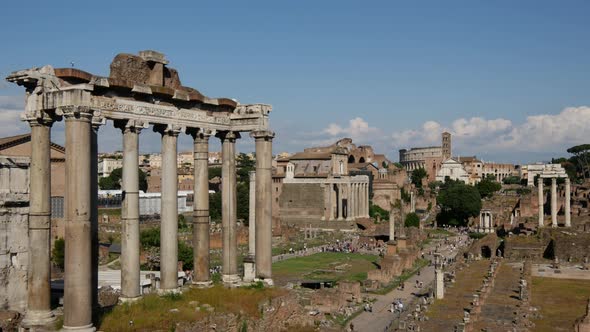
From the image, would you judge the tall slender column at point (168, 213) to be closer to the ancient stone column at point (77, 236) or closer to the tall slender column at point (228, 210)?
the tall slender column at point (228, 210)

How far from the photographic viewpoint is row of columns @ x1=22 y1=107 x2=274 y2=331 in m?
13.4

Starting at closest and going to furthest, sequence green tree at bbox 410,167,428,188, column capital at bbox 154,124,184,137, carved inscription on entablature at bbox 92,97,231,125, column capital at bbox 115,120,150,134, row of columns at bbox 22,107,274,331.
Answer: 1. row of columns at bbox 22,107,274,331
2. carved inscription on entablature at bbox 92,97,231,125
3. column capital at bbox 115,120,150,134
4. column capital at bbox 154,124,184,137
5. green tree at bbox 410,167,428,188

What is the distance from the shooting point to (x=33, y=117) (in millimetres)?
14430

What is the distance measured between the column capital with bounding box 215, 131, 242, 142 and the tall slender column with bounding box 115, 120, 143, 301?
413 centimetres

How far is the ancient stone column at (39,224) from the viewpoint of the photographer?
14633 millimetres

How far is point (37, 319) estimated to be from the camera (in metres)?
14.5

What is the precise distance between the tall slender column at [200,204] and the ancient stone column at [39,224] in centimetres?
489

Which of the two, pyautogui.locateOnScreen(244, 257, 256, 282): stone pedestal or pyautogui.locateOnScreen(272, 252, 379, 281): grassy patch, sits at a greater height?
pyautogui.locateOnScreen(244, 257, 256, 282): stone pedestal

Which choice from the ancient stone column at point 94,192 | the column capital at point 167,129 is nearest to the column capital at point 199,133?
the column capital at point 167,129

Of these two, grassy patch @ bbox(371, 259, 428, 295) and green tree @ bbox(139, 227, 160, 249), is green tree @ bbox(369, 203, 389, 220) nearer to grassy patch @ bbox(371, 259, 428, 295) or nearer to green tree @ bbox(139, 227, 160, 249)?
grassy patch @ bbox(371, 259, 428, 295)

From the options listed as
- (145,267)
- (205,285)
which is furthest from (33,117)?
(145,267)

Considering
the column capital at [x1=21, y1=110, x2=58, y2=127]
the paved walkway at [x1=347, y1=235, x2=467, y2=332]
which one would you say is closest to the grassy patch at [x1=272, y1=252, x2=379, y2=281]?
the paved walkway at [x1=347, y1=235, x2=467, y2=332]

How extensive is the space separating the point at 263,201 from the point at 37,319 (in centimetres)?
725

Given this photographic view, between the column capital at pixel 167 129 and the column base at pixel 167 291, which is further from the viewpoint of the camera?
the column capital at pixel 167 129
